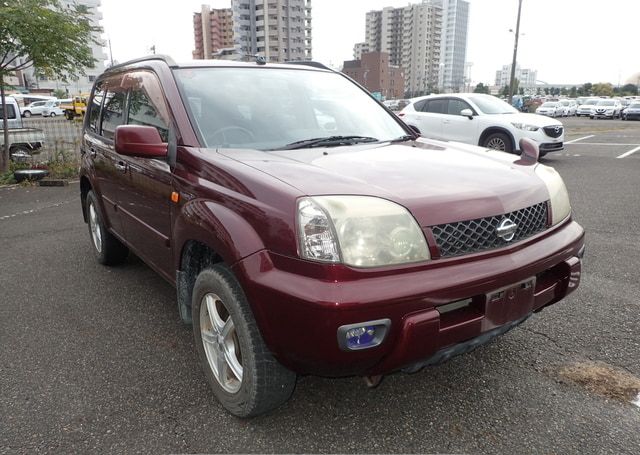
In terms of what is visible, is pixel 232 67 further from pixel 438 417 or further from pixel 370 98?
pixel 438 417

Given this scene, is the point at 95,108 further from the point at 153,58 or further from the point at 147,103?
the point at 147,103

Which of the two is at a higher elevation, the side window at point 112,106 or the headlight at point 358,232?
the side window at point 112,106

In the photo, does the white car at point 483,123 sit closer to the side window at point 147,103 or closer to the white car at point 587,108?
the side window at point 147,103

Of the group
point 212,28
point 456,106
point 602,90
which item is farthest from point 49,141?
point 212,28

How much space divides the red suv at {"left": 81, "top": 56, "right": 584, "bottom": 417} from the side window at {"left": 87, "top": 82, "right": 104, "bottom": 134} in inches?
→ 51.4

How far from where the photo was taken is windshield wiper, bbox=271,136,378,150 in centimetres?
266

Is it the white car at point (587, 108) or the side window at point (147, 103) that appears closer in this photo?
the side window at point (147, 103)

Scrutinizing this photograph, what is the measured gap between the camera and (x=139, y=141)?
2.43 metres

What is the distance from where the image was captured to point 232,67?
10.2 feet

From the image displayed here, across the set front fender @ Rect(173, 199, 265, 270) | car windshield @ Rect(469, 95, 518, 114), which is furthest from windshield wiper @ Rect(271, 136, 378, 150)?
car windshield @ Rect(469, 95, 518, 114)

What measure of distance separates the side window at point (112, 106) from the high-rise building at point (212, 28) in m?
124

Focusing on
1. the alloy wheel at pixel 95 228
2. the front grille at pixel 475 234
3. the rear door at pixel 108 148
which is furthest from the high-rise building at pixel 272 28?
the front grille at pixel 475 234

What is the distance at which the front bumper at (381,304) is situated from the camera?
5.61 feet

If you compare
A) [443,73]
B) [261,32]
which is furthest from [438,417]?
[443,73]
